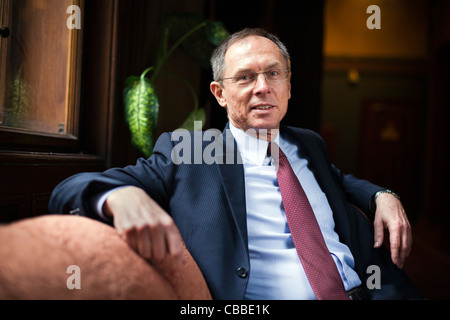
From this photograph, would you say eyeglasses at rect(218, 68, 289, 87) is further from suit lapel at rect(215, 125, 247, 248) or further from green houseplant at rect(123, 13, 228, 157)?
green houseplant at rect(123, 13, 228, 157)

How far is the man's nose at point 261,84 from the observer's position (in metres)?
1.41

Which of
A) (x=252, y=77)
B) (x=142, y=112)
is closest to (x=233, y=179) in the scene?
(x=252, y=77)

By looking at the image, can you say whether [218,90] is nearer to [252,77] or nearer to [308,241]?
[252,77]

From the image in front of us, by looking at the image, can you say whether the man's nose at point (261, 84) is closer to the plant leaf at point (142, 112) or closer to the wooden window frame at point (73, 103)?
the plant leaf at point (142, 112)

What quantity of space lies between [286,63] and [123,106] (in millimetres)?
999

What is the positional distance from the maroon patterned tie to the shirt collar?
0.30 feet

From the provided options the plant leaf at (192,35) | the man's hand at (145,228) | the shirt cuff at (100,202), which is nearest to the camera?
the man's hand at (145,228)

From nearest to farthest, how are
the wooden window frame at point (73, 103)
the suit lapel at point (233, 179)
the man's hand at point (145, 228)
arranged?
the man's hand at point (145, 228)
the suit lapel at point (233, 179)
the wooden window frame at point (73, 103)

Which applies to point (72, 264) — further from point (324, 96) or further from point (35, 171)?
point (324, 96)

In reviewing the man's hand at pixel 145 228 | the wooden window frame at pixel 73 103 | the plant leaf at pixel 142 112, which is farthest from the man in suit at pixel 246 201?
the wooden window frame at pixel 73 103

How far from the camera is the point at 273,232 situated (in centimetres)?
127

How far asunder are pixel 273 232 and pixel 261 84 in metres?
0.57

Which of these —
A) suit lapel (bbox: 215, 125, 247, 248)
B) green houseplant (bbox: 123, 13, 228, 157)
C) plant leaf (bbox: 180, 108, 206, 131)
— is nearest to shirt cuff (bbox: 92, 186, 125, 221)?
suit lapel (bbox: 215, 125, 247, 248)

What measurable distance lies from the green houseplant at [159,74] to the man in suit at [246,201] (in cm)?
45
